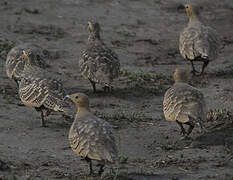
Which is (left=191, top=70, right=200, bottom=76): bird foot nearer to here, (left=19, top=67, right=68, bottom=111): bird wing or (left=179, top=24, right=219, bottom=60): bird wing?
(left=179, top=24, right=219, bottom=60): bird wing

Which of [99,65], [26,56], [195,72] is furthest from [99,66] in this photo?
[195,72]

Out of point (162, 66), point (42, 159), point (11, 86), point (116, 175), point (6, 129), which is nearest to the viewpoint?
point (116, 175)

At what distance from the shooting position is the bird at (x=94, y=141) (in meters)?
8.34

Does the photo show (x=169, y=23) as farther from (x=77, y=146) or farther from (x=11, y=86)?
(x=77, y=146)

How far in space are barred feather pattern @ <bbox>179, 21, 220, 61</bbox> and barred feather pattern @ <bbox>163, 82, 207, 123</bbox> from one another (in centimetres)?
394

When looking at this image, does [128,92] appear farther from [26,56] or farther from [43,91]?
[43,91]

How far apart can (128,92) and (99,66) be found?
858 millimetres

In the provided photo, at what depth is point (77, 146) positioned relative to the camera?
8.66m

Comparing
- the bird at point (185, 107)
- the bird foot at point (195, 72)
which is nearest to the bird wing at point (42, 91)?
the bird at point (185, 107)

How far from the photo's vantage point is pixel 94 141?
8.45 m

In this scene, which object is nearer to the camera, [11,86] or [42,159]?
[42,159]

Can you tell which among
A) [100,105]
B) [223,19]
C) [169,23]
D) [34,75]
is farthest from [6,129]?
[223,19]

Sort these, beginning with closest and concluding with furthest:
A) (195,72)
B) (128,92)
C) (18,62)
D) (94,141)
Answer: (94,141) < (18,62) < (128,92) < (195,72)

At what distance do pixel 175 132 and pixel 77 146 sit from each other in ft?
9.03
